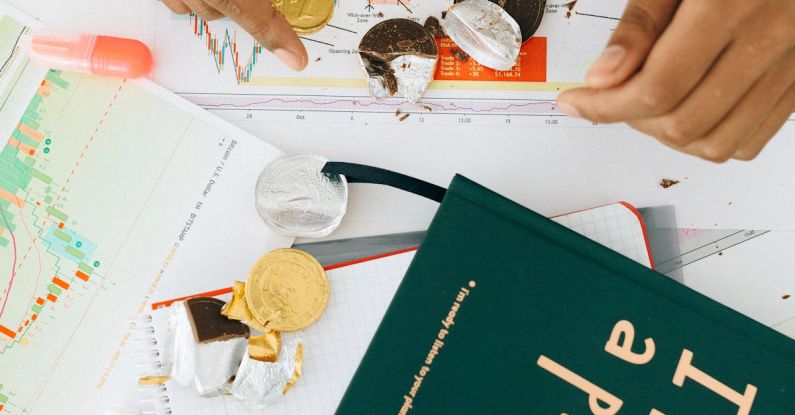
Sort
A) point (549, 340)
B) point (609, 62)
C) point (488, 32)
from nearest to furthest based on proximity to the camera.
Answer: point (609, 62) < point (549, 340) < point (488, 32)

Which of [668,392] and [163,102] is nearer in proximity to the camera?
[668,392]

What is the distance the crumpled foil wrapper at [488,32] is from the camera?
2.20 ft

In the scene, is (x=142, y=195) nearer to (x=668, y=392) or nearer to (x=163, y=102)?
(x=163, y=102)

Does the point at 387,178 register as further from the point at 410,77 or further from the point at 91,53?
the point at 91,53

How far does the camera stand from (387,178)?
2.15 feet

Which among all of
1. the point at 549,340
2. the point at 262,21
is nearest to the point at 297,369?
the point at 549,340

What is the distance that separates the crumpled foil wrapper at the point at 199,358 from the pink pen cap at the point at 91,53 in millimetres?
291

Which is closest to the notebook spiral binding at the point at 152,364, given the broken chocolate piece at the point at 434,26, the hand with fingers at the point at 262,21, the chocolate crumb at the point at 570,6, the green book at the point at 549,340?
the green book at the point at 549,340

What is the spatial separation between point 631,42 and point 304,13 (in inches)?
15.6

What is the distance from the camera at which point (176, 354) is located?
633 millimetres

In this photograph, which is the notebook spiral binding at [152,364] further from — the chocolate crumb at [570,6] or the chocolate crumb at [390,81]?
the chocolate crumb at [570,6]

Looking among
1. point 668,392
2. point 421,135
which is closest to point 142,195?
point 421,135

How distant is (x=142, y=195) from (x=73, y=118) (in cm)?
13

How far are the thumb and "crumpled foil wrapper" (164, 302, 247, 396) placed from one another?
1.50 feet
